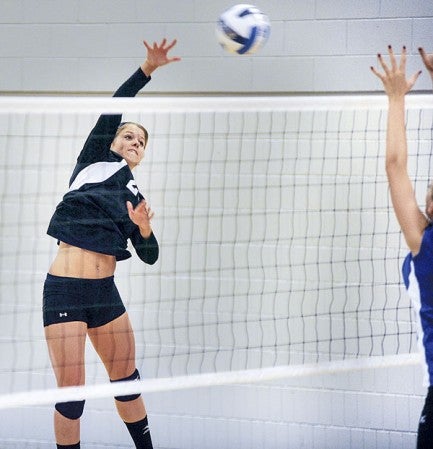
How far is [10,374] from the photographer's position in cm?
617

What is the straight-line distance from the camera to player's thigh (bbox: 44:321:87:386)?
4.88 m

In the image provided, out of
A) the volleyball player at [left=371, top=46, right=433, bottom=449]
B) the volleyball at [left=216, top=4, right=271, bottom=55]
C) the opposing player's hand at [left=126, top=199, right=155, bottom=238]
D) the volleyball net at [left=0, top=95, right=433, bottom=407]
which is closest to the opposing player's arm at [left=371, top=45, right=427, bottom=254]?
the volleyball player at [left=371, top=46, right=433, bottom=449]

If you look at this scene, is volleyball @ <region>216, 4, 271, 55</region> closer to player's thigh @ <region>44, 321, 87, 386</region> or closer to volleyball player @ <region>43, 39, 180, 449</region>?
volleyball player @ <region>43, 39, 180, 449</region>

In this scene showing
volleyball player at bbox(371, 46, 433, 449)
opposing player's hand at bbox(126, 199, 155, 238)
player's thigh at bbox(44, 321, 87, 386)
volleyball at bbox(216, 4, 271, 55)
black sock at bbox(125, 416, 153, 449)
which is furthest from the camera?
black sock at bbox(125, 416, 153, 449)

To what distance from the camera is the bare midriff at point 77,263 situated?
195 inches

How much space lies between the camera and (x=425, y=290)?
128 inches

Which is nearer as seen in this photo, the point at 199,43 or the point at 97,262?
the point at 97,262

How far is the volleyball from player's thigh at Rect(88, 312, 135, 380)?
1638mm

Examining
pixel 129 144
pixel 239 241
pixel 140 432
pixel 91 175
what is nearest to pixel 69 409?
pixel 140 432

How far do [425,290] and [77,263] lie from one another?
2292mm

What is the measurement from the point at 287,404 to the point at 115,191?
1901 mm

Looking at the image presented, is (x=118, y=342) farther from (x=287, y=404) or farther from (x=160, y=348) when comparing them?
(x=287, y=404)

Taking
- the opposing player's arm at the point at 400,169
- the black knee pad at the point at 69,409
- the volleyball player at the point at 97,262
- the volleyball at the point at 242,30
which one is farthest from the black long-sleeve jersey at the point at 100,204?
the opposing player's arm at the point at 400,169

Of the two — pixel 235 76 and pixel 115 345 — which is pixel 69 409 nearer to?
pixel 115 345
